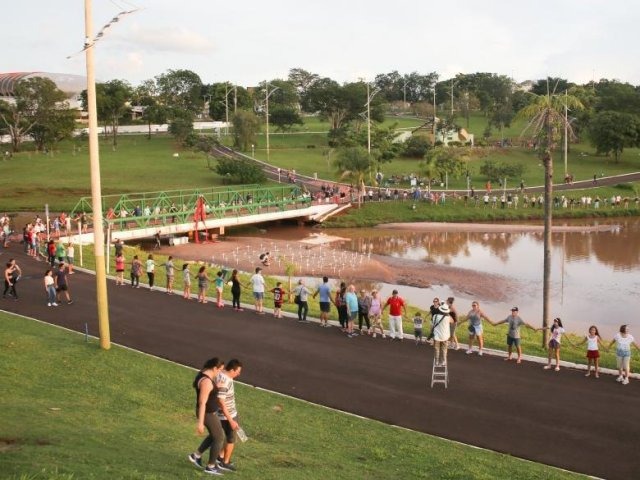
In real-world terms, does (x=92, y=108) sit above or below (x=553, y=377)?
above

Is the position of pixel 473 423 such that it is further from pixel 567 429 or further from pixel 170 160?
pixel 170 160

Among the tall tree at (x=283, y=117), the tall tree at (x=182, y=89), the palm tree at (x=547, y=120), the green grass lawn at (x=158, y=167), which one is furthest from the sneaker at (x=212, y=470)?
the tall tree at (x=182, y=89)

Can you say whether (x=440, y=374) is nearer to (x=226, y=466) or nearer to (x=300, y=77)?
(x=226, y=466)

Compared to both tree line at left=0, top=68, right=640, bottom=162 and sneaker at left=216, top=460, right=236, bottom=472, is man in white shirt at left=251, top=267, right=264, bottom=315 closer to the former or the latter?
sneaker at left=216, top=460, right=236, bottom=472

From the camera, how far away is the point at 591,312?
2984 centimetres

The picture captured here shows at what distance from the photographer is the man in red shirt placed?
1941 centimetres

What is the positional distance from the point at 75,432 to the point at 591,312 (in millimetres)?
23765

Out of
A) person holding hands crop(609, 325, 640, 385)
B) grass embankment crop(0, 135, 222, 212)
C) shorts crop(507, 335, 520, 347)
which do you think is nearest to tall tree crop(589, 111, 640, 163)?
Result: grass embankment crop(0, 135, 222, 212)

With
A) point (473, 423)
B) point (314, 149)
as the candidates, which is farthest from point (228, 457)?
point (314, 149)

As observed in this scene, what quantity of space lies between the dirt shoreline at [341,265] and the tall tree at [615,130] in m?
44.3

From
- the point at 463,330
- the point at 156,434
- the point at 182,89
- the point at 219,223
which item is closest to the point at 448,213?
the point at 219,223

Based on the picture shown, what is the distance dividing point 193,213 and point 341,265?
12543 millimetres

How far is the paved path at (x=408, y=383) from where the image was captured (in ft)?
42.9

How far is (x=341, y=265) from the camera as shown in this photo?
38938mm
